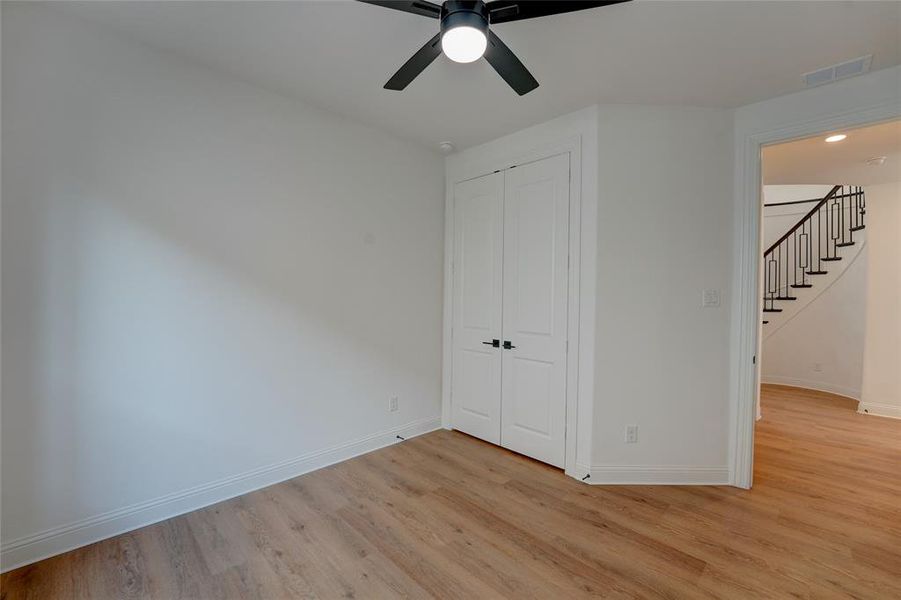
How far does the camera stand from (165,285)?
7.14ft

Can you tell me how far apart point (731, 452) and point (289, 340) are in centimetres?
319

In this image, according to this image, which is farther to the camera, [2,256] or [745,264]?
[745,264]

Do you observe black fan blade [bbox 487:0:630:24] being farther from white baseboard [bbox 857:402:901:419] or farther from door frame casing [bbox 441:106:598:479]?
white baseboard [bbox 857:402:901:419]

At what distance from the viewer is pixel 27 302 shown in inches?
71.1

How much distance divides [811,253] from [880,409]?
9.32 feet

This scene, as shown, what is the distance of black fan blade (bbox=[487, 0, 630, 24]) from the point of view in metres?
1.39

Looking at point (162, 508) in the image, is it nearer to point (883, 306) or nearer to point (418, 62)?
point (418, 62)

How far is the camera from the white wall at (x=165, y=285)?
5.96 feet

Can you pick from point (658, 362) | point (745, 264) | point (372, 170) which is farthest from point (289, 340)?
point (745, 264)

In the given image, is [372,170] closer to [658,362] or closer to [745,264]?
[658,362]

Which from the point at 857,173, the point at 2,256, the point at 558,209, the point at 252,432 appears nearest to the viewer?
the point at 2,256

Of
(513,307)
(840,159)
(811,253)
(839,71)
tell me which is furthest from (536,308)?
(811,253)

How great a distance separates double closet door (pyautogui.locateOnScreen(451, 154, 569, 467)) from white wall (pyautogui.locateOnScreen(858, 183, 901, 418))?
4.31 metres

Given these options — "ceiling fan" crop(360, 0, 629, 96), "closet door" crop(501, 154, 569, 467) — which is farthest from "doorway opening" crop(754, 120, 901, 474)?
"ceiling fan" crop(360, 0, 629, 96)
